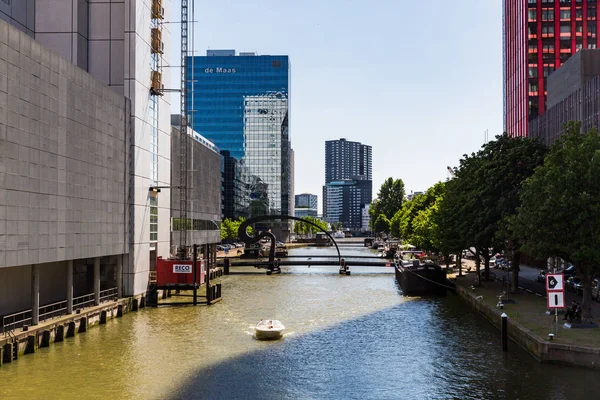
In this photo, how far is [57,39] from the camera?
58594 millimetres

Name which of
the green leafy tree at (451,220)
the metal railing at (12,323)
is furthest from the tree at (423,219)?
the metal railing at (12,323)

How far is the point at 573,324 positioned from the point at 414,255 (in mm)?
88067

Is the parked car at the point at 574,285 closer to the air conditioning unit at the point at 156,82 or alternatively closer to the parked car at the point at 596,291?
the parked car at the point at 596,291

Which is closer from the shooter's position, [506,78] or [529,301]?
[529,301]

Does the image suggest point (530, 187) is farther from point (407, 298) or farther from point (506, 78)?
point (506, 78)

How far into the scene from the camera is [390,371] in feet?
120

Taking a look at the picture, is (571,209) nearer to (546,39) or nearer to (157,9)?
(157,9)

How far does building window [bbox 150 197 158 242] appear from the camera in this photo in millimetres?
68062

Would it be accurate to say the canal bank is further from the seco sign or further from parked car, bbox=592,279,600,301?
the seco sign

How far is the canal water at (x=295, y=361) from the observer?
1251 inches

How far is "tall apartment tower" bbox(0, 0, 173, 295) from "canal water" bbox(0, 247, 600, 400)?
31.0ft

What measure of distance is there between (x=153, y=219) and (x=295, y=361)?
34.6m

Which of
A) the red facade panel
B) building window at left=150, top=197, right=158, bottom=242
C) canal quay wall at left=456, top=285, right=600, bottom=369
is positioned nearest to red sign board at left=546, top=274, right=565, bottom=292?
canal quay wall at left=456, top=285, right=600, bottom=369

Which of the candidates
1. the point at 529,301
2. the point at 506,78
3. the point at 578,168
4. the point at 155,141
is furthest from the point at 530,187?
the point at 506,78
